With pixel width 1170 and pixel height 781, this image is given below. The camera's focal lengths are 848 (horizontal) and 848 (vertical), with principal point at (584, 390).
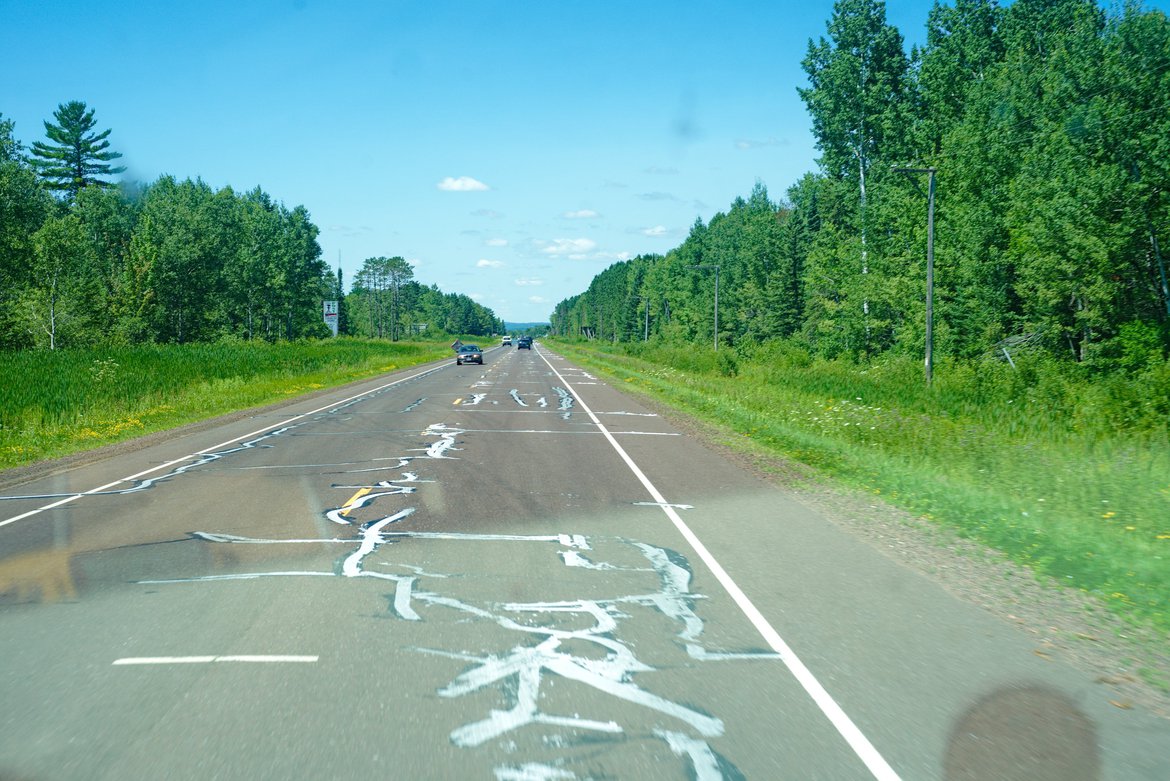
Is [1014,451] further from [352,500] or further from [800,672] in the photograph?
[800,672]

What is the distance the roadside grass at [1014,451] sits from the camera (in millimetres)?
8648

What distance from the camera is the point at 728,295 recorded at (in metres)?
88.7

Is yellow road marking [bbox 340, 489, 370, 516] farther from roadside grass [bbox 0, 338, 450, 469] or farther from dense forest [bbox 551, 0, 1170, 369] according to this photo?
dense forest [bbox 551, 0, 1170, 369]

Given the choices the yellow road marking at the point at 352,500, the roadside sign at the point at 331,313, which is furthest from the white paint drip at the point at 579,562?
the roadside sign at the point at 331,313

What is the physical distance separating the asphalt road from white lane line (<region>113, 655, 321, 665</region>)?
35 millimetres

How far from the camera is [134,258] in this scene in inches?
2726

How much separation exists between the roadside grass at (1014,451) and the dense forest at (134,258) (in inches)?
1516

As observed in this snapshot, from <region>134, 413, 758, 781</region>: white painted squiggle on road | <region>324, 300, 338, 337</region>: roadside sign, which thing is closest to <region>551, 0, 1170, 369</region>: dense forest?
<region>134, 413, 758, 781</region>: white painted squiggle on road

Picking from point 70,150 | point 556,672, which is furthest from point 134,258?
point 556,672

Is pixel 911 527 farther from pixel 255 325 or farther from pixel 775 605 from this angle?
pixel 255 325

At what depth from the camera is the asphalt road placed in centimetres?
428

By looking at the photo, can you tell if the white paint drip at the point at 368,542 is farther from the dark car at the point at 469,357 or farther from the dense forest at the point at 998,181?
the dark car at the point at 469,357

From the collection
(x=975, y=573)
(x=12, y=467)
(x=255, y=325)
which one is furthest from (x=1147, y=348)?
(x=255, y=325)

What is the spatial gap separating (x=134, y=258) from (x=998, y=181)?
63.7m
